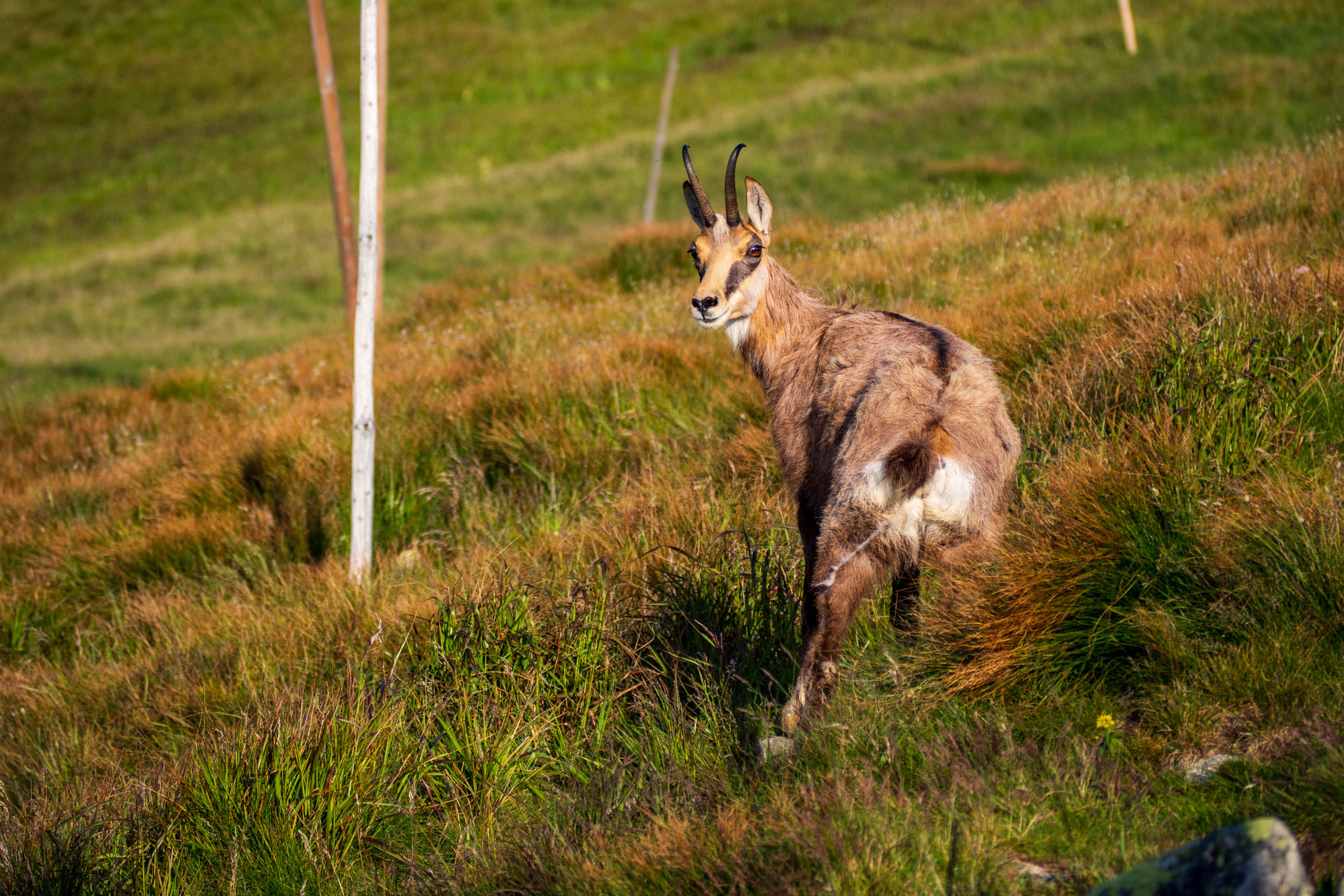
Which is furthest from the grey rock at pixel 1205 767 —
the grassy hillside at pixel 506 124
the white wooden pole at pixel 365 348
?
the grassy hillside at pixel 506 124

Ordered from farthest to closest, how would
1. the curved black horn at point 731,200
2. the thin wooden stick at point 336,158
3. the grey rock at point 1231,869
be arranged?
the thin wooden stick at point 336,158
the curved black horn at point 731,200
the grey rock at point 1231,869

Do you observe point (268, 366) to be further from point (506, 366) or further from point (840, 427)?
point (840, 427)

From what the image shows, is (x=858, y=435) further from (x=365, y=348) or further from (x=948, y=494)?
(x=365, y=348)

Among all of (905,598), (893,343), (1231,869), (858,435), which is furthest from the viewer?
(893,343)

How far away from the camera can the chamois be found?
3.43 metres

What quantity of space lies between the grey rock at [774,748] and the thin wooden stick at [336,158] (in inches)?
399

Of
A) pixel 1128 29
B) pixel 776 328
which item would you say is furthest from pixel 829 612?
pixel 1128 29

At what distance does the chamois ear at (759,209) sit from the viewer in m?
5.25

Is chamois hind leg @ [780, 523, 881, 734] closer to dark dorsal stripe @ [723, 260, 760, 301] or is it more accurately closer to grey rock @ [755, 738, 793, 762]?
grey rock @ [755, 738, 793, 762]

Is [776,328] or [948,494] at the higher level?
[776,328]

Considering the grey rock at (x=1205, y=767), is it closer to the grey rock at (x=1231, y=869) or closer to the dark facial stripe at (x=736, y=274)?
the grey rock at (x=1231, y=869)

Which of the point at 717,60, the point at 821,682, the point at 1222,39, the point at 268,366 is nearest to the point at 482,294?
the point at 268,366

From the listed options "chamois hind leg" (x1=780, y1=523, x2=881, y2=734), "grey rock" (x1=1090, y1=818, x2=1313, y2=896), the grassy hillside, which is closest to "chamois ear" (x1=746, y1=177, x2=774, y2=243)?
"chamois hind leg" (x1=780, y1=523, x2=881, y2=734)

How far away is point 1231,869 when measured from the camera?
1977 mm
